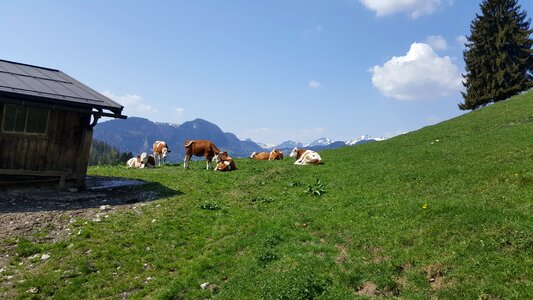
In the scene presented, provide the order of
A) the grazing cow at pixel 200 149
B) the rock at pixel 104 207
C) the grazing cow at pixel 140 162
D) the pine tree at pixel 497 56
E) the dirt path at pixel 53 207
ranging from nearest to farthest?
the dirt path at pixel 53 207
the rock at pixel 104 207
the grazing cow at pixel 200 149
the grazing cow at pixel 140 162
the pine tree at pixel 497 56

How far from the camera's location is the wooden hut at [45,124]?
18.0 m

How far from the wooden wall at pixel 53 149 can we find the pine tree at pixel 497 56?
5770 centimetres

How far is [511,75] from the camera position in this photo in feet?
187

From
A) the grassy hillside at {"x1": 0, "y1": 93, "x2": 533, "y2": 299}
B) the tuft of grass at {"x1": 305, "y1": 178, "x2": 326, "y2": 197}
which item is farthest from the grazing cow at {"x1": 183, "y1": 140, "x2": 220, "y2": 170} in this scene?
the tuft of grass at {"x1": 305, "y1": 178, "x2": 326, "y2": 197}

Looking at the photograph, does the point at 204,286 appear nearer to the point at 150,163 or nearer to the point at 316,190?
the point at 316,190

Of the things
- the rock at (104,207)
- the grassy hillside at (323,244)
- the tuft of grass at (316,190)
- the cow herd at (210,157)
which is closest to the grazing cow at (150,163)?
the cow herd at (210,157)

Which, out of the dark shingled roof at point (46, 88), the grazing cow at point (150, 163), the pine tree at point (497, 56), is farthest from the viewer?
the pine tree at point (497, 56)

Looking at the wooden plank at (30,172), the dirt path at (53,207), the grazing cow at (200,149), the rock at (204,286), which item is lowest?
the rock at (204,286)

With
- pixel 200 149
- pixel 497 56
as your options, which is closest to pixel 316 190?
pixel 200 149

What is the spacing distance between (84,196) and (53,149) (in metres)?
3.19

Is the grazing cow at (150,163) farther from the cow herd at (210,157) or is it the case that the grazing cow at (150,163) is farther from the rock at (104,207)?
the rock at (104,207)

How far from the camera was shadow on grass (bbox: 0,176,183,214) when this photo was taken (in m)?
16.0

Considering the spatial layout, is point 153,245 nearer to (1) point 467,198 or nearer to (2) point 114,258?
(2) point 114,258

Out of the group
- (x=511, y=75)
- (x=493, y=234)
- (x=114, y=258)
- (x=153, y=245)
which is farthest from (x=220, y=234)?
(x=511, y=75)
